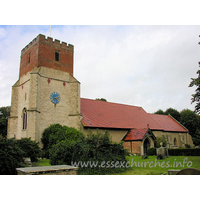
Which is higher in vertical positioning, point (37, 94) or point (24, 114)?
point (37, 94)

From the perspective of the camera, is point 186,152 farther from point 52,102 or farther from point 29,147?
point 29,147

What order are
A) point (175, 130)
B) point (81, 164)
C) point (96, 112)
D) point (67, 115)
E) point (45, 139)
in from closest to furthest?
point (81, 164)
point (45, 139)
point (67, 115)
point (96, 112)
point (175, 130)

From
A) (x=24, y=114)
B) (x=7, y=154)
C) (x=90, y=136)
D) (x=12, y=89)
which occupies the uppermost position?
(x=12, y=89)

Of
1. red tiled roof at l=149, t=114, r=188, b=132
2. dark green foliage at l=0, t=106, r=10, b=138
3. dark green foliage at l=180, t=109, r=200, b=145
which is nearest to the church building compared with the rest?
red tiled roof at l=149, t=114, r=188, b=132

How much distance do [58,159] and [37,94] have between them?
463 inches

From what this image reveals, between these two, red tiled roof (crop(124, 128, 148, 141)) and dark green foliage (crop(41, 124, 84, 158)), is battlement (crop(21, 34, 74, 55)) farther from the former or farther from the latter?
red tiled roof (crop(124, 128, 148, 141))

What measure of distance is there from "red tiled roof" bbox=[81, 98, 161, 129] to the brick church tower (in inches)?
116

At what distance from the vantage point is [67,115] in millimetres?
24734

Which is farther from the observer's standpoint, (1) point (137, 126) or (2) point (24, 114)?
(1) point (137, 126)

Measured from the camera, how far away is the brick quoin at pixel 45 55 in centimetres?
2400

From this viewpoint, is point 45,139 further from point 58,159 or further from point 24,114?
point 58,159

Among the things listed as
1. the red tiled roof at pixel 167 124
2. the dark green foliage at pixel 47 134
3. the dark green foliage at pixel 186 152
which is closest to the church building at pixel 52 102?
the dark green foliage at pixel 47 134

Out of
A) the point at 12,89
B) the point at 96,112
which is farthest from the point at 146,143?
the point at 12,89

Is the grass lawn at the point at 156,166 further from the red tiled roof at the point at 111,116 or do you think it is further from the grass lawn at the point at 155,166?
the red tiled roof at the point at 111,116
